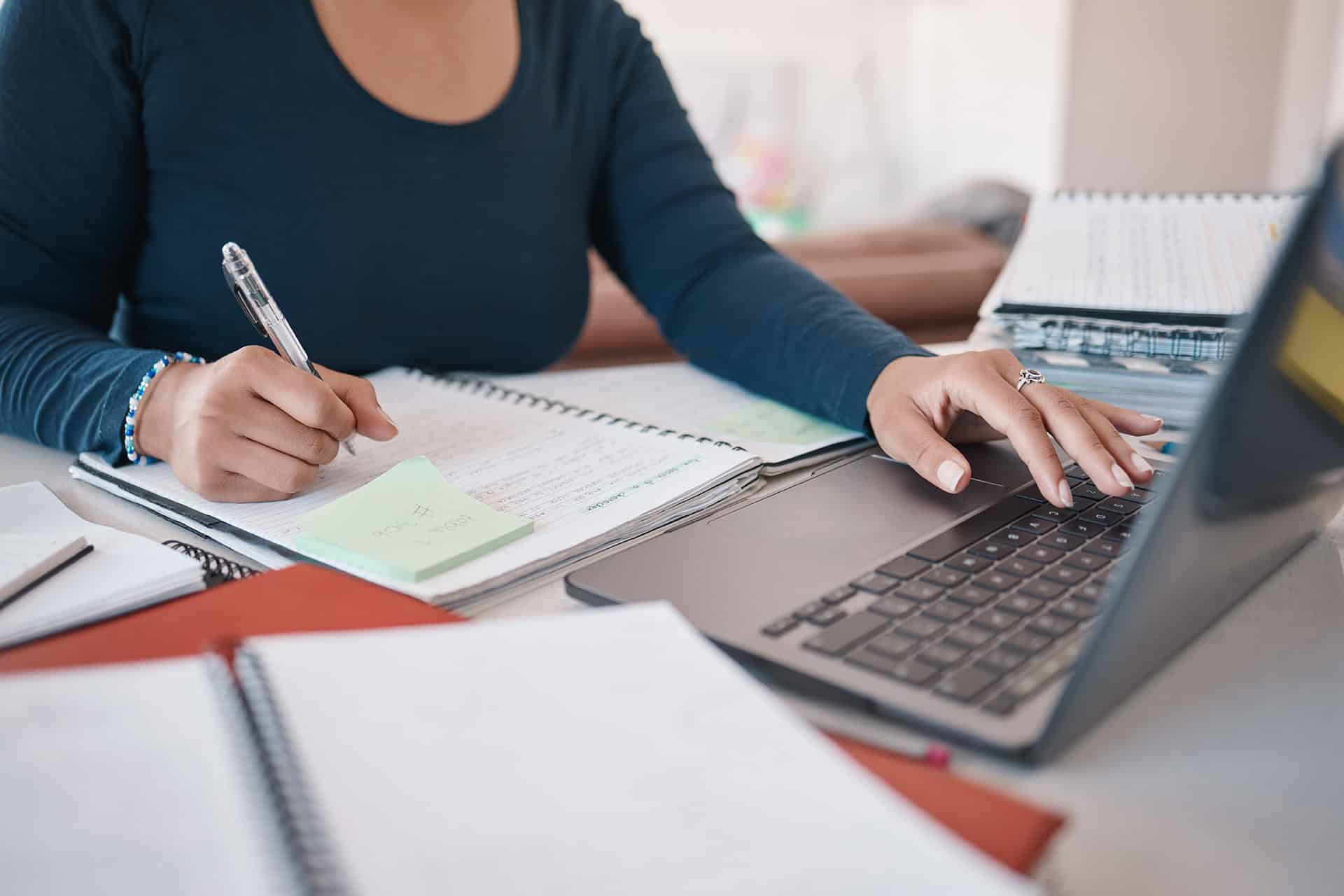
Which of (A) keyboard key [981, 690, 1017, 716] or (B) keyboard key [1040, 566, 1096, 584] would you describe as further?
(B) keyboard key [1040, 566, 1096, 584]

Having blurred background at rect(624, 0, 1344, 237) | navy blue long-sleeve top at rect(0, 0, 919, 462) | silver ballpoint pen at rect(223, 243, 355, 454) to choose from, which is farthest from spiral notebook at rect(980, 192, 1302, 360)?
blurred background at rect(624, 0, 1344, 237)

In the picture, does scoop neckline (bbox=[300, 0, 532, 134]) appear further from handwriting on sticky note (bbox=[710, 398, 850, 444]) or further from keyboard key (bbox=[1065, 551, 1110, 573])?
keyboard key (bbox=[1065, 551, 1110, 573])

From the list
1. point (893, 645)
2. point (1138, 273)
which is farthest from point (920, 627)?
point (1138, 273)

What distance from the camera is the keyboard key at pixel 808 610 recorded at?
0.45 metres

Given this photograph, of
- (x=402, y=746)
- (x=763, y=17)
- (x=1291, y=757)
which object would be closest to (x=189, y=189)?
(x=402, y=746)

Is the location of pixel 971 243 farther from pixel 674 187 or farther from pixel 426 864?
pixel 426 864

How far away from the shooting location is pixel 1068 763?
0.37 metres

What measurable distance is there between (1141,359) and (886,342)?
20 centimetres

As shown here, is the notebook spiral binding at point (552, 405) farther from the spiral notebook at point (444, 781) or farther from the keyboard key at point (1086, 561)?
the spiral notebook at point (444, 781)

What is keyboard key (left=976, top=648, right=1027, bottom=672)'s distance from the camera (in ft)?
1.31

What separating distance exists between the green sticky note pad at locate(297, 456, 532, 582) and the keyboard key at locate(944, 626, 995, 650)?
239mm

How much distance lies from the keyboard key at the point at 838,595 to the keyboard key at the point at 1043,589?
0.07 metres

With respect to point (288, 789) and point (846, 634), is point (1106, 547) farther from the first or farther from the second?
point (288, 789)

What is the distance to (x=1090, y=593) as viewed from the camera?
47 centimetres
